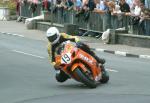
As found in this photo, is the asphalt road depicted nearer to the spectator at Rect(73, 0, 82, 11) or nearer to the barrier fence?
the barrier fence

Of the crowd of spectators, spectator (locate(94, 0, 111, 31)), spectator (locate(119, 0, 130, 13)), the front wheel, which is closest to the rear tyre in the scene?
the front wheel

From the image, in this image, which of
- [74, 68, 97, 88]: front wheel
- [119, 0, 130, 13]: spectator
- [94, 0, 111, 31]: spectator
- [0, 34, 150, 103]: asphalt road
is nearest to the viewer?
[0, 34, 150, 103]: asphalt road

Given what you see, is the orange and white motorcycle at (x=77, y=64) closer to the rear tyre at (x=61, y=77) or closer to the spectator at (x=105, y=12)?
the rear tyre at (x=61, y=77)

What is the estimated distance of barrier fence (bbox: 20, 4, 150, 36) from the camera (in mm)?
27125

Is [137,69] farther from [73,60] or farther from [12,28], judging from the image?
[12,28]

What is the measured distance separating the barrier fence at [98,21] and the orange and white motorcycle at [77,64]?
36.8ft

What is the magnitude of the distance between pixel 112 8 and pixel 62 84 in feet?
44.0

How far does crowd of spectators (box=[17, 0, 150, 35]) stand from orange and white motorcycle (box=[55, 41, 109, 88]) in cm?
1117

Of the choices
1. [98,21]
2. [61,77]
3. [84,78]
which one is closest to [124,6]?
[98,21]

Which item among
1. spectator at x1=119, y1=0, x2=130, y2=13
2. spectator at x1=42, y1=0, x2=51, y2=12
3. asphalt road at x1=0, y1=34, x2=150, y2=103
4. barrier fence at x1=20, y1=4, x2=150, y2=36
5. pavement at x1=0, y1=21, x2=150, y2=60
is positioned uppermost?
spectator at x1=119, y1=0, x2=130, y2=13

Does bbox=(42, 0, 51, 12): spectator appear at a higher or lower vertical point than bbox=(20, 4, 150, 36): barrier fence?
higher

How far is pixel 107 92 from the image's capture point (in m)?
14.1

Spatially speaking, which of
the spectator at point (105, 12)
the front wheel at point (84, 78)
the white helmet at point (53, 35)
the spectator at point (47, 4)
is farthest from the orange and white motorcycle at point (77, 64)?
the spectator at point (47, 4)

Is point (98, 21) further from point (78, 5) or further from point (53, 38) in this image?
point (53, 38)
